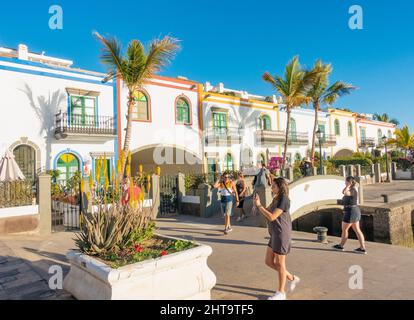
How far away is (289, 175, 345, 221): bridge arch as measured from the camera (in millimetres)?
10117

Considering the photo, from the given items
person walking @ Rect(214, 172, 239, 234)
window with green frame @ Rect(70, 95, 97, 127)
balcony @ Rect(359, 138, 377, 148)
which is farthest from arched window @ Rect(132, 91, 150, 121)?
balcony @ Rect(359, 138, 377, 148)

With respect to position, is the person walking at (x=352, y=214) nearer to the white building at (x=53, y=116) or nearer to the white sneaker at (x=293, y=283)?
the white sneaker at (x=293, y=283)

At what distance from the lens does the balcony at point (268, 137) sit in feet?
77.8

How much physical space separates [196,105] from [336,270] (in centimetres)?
1628

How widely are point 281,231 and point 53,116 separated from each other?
1385 cm

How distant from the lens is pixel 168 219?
1115 cm

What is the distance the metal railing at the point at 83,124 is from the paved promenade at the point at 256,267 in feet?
23.6

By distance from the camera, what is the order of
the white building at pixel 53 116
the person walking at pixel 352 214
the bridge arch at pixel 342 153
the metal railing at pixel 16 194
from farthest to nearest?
the bridge arch at pixel 342 153 < the white building at pixel 53 116 < the metal railing at pixel 16 194 < the person walking at pixel 352 214

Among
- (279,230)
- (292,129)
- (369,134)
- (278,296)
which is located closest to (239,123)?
(292,129)

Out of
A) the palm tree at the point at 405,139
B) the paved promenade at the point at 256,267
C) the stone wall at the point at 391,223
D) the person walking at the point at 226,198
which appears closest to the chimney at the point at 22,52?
the paved promenade at the point at 256,267

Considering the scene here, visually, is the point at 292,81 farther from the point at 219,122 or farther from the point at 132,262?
the point at 132,262

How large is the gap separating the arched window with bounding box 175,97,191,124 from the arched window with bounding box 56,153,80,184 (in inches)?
270
